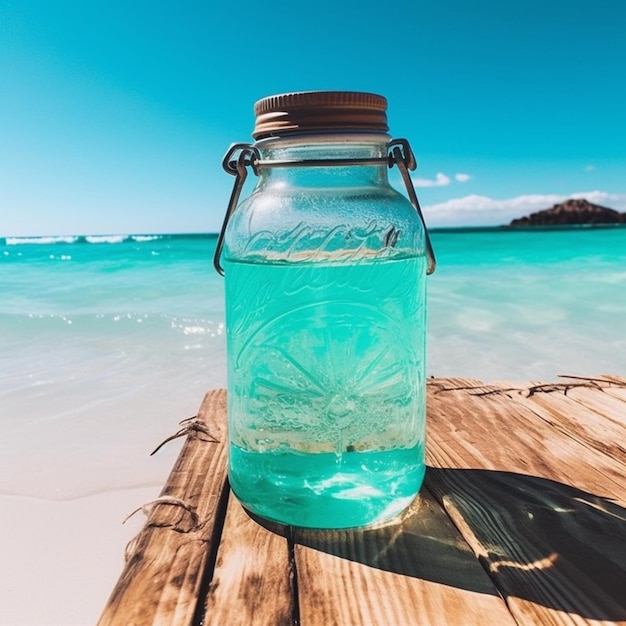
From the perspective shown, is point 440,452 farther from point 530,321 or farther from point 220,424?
point 530,321

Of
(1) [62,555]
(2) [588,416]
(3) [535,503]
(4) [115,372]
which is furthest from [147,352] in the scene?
(3) [535,503]

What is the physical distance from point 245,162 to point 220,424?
1.95 feet

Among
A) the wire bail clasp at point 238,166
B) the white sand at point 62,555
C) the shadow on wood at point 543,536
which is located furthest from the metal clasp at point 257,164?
the white sand at point 62,555

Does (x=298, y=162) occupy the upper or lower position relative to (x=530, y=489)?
upper

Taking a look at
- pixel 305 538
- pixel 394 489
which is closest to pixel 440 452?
pixel 394 489

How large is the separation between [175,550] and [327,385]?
29cm

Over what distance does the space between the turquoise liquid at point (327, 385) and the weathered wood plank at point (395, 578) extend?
0.04 meters

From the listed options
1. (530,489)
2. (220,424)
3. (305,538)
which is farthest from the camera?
(220,424)

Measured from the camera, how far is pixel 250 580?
71 centimetres

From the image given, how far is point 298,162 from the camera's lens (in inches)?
30.9

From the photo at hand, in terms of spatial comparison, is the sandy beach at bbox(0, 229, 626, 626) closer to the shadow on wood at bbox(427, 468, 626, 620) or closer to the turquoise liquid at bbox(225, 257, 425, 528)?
the turquoise liquid at bbox(225, 257, 425, 528)

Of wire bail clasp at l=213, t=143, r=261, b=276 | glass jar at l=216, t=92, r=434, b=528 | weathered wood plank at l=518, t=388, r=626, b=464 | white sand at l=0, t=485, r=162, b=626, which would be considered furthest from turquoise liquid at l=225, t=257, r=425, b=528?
white sand at l=0, t=485, r=162, b=626

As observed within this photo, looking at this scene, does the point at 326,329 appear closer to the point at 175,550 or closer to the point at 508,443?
the point at 175,550

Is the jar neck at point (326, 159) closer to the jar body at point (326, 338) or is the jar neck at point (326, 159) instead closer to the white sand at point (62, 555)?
the jar body at point (326, 338)
